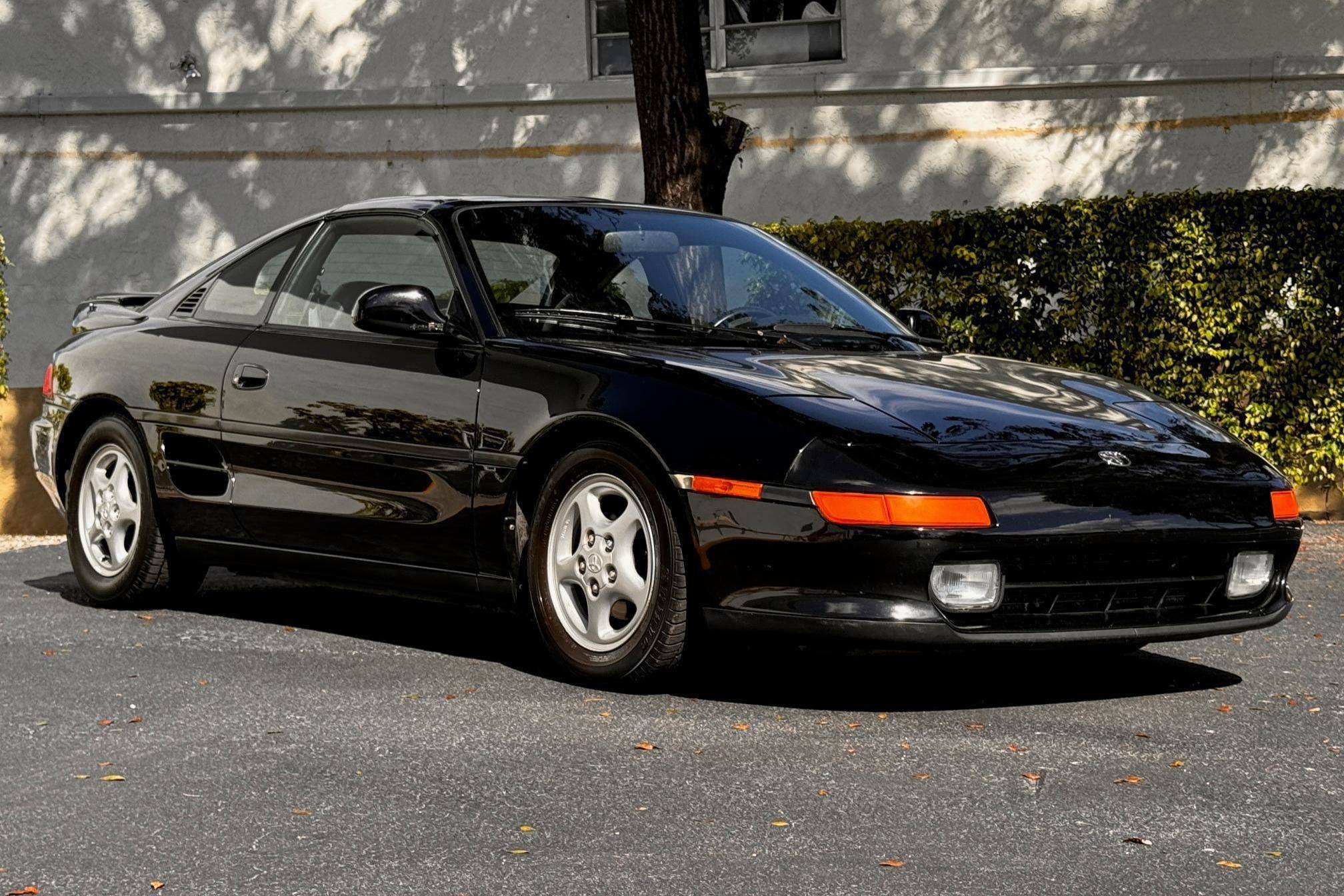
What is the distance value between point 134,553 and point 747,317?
2587 millimetres

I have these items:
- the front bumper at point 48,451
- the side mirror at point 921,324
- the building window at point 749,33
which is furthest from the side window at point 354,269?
the building window at point 749,33

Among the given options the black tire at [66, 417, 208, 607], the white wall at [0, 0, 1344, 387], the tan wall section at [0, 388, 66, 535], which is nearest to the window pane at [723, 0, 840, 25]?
the white wall at [0, 0, 1344, 387]

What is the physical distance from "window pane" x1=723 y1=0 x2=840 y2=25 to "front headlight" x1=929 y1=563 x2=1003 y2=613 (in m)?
10.3

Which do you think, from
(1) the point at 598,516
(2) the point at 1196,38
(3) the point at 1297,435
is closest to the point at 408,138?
(2) the point at 1196,38

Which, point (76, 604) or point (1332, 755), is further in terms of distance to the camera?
point (76, 604)

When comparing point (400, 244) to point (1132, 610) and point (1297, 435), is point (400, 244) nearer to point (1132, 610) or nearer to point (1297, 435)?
point (1132, 610)

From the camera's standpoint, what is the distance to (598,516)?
5.81m

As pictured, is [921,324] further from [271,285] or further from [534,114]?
[534,114]

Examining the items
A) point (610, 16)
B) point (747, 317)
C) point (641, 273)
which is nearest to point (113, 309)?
point (641, 273)

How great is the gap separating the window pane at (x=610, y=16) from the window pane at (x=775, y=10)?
2.70 feet

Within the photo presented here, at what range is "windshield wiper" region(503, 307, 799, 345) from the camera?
20.9 ft

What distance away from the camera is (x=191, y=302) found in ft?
24.8

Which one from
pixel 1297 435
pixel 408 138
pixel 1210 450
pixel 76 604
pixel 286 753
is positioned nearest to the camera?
pixel 286 753

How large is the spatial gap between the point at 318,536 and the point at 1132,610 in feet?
9.01
